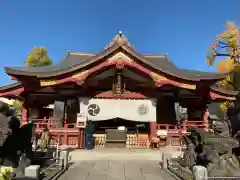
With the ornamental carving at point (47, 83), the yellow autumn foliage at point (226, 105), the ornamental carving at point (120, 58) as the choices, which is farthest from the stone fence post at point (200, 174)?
the yellow autumn foliage at point (226, 105)

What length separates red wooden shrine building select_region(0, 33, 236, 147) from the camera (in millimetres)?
15758

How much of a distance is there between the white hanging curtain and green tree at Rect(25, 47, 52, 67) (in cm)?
2372

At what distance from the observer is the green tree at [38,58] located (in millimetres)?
37375

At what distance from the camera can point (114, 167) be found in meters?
10.1

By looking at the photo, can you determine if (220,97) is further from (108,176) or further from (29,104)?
(29,104)

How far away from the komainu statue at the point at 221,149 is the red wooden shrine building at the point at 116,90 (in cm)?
710

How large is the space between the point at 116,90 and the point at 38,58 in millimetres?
25315

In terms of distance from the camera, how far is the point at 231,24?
28.4 metres

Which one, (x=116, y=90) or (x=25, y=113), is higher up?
(x=116, y=90)

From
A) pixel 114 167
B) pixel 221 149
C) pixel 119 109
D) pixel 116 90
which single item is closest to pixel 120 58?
pixel 116 90

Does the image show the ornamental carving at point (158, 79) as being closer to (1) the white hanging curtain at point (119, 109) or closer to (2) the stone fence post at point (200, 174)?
(1) the white hanging curtain at point (119, 109)

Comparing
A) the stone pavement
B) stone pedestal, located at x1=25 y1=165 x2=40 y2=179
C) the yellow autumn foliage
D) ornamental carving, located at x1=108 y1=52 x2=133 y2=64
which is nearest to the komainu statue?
the stone pavement

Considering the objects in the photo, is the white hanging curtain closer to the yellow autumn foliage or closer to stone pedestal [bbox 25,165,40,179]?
stone pedestal [bbox 25,165,40,179]

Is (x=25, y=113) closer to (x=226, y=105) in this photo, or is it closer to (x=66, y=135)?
(x=66, y=135)
